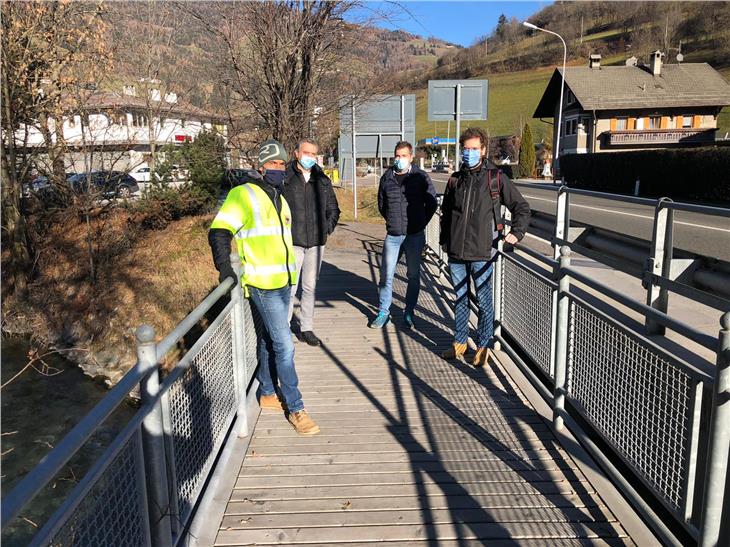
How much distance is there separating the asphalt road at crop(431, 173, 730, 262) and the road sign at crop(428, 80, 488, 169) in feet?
7.46

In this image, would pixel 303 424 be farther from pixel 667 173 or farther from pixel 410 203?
pixel 667 173

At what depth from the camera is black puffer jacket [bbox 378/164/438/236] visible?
22.2 ft

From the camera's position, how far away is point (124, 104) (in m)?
17.2

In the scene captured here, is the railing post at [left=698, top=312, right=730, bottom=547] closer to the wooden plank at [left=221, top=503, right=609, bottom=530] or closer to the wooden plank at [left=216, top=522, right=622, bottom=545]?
the wooden plank at [left=216, top=522, right=622, bottom=545]

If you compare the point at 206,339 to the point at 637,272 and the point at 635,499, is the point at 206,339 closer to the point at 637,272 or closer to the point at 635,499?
the point at 635,499

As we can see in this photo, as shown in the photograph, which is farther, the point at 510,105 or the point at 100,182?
the point at 510,105

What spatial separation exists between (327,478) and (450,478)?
723mm

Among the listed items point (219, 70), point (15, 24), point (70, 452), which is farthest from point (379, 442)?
point (15, 24)

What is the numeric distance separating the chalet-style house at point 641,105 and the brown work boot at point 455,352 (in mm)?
49020

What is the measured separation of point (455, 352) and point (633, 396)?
104 inches

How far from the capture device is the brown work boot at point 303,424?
4.36 meters

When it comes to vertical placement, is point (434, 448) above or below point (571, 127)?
below

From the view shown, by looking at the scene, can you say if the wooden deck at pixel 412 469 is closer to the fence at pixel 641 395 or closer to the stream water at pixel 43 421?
the fence at pixel 641 395

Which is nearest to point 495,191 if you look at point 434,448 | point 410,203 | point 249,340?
point 410,203
